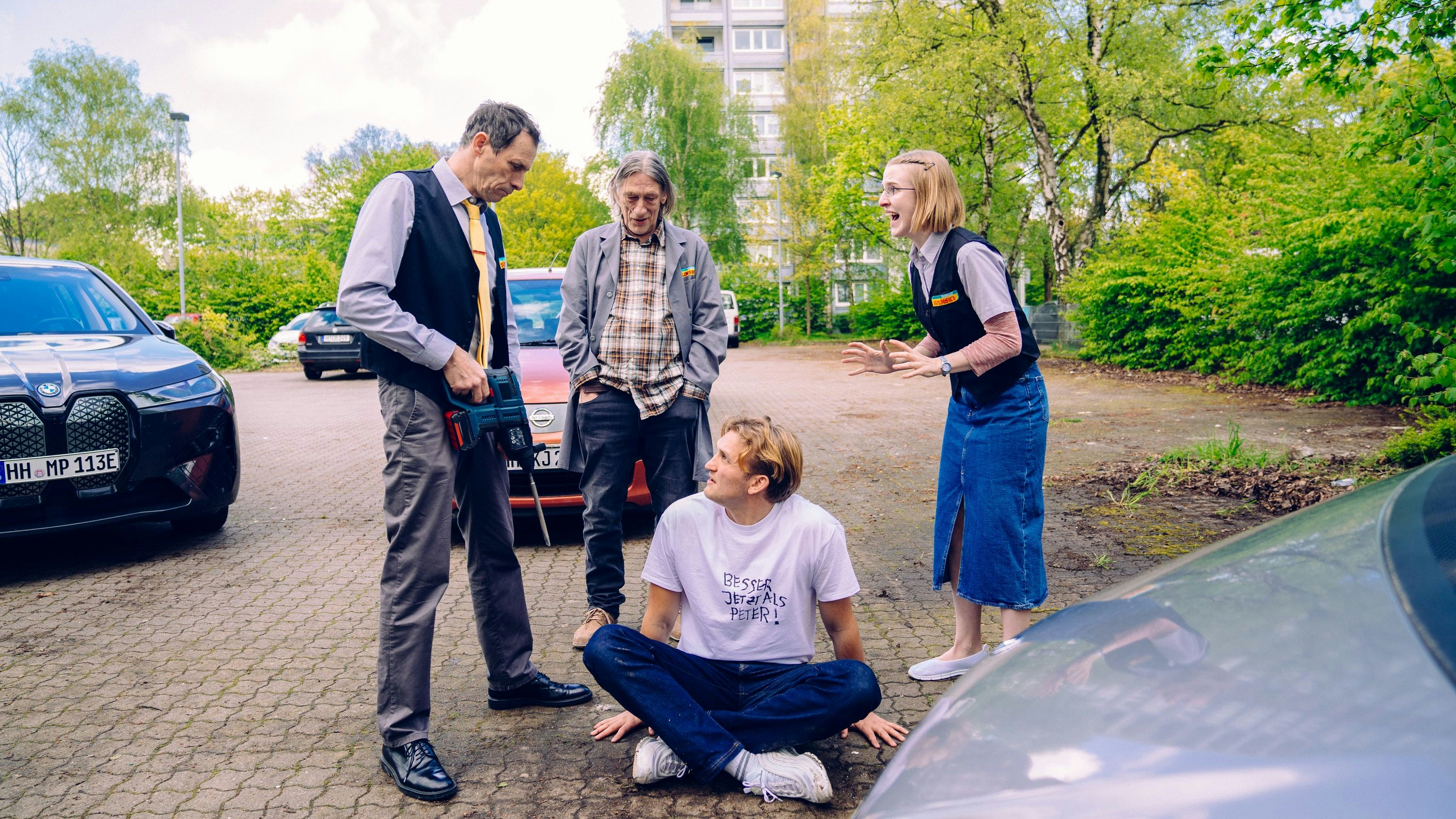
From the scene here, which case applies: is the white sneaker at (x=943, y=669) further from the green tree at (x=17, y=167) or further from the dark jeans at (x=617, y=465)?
the green tree at (x=17, y=167)

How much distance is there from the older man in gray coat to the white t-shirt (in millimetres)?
1053

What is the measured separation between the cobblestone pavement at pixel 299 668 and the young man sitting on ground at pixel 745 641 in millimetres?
130

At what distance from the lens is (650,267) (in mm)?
4238

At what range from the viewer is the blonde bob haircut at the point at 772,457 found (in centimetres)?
296

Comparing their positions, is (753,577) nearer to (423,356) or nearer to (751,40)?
(423,356)

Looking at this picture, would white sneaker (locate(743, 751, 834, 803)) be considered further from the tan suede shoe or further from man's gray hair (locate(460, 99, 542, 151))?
man's gray hair (locate(460, 99, 542, 151))

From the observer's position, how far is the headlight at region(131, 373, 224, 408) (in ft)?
17.0

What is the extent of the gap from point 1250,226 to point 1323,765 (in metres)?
17.1

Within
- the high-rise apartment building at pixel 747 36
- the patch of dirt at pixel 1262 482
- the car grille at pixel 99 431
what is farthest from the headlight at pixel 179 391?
the high-rise apartment building at pixel 747 36

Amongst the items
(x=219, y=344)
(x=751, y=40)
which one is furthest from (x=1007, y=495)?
(x=751, y=40)

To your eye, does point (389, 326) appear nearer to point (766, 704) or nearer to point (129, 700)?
point (766, 704)

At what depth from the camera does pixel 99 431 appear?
16.4 feet

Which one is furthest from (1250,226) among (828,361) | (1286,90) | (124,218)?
(124,218)

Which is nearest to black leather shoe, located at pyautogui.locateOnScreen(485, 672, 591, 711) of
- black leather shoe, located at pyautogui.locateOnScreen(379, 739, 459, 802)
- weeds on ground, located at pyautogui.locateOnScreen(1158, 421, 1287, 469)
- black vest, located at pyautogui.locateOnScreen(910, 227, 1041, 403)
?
black leather shoe, located at pyautogui.locateOnScreen(379, 739, 459, 802)
